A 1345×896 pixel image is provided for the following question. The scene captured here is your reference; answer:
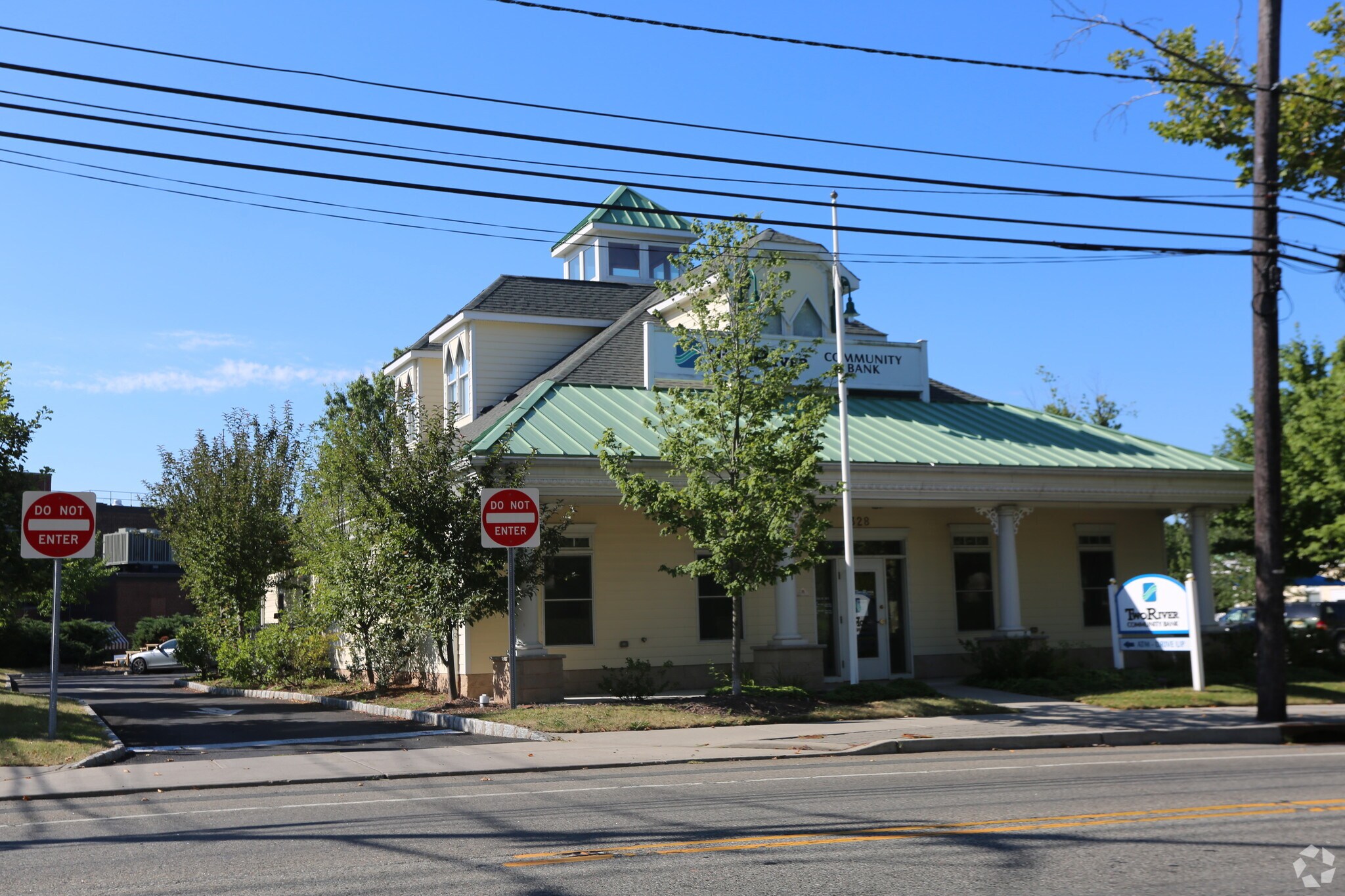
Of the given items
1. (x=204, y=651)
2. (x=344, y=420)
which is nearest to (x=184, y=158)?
(x=344, y=420)

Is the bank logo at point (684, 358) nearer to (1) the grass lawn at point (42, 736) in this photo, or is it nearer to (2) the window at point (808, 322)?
(2) the window at point (808, 322)

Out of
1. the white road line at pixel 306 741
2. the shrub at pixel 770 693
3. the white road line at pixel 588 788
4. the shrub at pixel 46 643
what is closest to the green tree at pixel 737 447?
the shrub at pixel 770 693

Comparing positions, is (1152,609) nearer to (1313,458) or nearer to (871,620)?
(871,620)

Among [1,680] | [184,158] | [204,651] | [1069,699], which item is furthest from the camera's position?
[204,651]

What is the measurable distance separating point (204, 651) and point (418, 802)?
84.1 ft

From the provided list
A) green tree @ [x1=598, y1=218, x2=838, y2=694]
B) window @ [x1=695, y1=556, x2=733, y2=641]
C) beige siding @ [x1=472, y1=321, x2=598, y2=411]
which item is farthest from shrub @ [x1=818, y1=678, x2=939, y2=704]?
beige siding @ [x1=472, y1=321, x2=598, y2=411]

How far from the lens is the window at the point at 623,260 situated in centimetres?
3703

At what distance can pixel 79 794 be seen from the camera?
35.4ft

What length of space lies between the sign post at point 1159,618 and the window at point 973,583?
364 cm

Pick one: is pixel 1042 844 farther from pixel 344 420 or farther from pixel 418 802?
pixel 344 420

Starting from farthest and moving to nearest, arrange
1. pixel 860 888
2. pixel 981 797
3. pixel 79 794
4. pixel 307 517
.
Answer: pixel 307 517 → pixel 79 794 → pixel 981 797 → pixel 860 888

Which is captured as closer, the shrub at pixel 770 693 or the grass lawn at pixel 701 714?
the grass lawn at pixel 701 714

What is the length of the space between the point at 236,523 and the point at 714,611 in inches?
523

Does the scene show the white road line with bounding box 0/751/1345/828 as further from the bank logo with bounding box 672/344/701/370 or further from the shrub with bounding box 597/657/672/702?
the bank logo with bounding box 672/344/701/370
